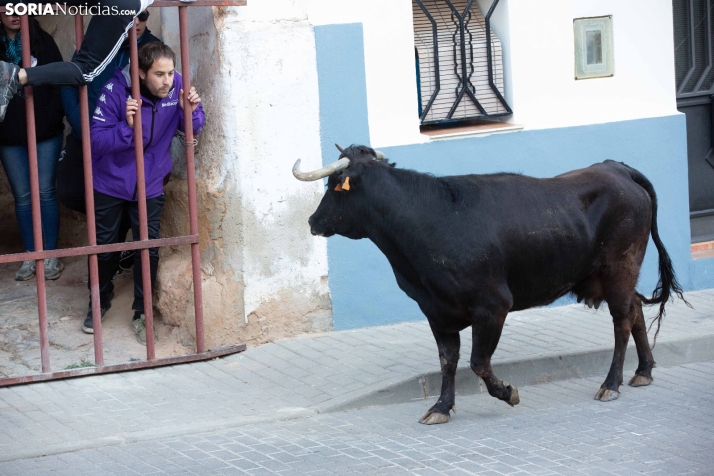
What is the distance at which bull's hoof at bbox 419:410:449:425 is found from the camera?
5.85 meters

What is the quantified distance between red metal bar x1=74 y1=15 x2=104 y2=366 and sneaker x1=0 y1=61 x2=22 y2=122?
0.46m

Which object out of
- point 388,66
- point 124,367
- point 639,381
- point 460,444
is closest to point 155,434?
point 124,367

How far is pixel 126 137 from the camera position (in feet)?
21.8

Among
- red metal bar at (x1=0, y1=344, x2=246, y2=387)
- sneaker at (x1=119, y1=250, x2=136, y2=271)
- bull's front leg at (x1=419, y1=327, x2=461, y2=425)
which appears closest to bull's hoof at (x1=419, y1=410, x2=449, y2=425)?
bull's front leg at (x1=419, y1=327, x2=461, y2=425)

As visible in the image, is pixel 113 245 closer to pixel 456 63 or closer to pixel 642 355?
pixel 456 63

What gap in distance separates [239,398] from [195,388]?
14.6 inches

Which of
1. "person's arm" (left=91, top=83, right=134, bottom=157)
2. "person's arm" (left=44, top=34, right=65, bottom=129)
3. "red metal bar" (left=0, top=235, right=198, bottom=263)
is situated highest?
"person's arm" (left=44, top=34, right=65, bottom=129)

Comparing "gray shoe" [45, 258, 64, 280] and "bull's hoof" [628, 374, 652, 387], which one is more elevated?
Answer: "gray shoe" [45, 258, 64, 280]

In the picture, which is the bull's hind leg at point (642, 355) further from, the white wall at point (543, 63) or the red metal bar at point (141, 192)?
the red metal bar at point (141, 192)

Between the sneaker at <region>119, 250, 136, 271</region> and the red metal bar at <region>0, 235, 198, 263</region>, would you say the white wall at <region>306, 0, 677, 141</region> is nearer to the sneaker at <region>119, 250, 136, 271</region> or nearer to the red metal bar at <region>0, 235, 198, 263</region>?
the red metal bar at <region>0, 235, 198, 263</region>

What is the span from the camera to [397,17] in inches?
298

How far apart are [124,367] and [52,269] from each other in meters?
1.50

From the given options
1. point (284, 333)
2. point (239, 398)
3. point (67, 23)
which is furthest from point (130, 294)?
point (67, 23)

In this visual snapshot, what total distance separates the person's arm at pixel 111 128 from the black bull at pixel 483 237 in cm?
157
